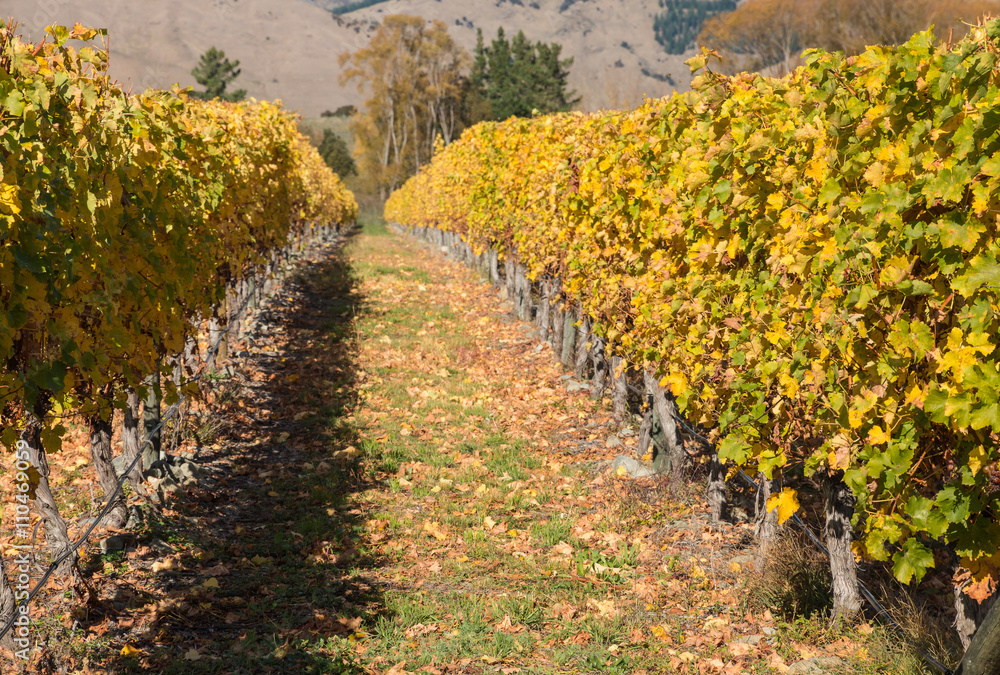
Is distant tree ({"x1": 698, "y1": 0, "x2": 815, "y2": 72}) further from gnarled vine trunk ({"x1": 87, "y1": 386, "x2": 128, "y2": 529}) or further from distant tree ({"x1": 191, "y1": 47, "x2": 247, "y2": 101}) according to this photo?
distant tree ({"x1": 191, "y1": 47, "x2": 247, "y2": 101})

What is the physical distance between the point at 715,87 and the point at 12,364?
4.64m

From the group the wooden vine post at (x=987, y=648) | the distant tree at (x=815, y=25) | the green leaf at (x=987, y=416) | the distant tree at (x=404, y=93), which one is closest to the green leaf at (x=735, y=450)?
the wooden vine post at (x=987, y=648)

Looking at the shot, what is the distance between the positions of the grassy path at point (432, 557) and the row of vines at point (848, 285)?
33.3 inches

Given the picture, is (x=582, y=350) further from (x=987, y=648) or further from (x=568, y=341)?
(x=987, y=648)

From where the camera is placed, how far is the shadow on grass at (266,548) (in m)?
4.48

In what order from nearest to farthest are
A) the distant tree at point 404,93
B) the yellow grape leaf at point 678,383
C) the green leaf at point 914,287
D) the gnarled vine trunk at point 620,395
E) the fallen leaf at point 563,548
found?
the green leaf at point 914,287 < the yellow grape leaf at point 678,383 < the fallen leaf at point 563,548 < the gnarled vine trunk at point 620,395 < the distant tree at point 404,93

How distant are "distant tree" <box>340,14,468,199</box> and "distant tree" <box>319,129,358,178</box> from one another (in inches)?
411

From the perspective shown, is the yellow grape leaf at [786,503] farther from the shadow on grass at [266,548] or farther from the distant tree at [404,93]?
the distant tree at [404,93]

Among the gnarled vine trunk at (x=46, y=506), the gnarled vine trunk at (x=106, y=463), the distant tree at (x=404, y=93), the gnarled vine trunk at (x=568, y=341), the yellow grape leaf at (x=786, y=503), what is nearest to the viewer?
the yellow grape leaf at (x=786, y=503)

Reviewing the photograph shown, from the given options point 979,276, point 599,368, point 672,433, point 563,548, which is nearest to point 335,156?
point 599,368

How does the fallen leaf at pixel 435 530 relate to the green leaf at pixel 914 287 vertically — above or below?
below

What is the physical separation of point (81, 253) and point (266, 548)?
2.93 metres

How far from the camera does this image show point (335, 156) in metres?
80.8

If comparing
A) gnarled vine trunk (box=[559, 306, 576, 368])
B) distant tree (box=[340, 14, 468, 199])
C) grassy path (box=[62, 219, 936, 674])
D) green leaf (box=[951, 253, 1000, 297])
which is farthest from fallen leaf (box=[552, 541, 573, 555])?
distant tree (box=[340, 14, 468, 199])
